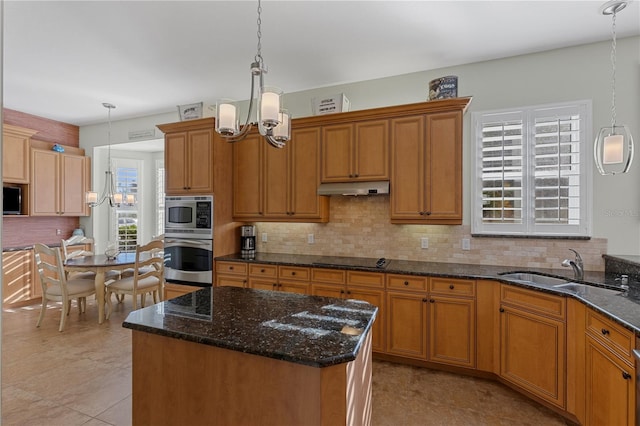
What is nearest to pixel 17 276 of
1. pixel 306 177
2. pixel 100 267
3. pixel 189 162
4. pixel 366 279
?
pixel 100 267

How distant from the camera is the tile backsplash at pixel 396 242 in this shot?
10.7ft

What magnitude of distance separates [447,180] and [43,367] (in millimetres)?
4366

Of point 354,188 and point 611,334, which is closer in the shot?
point 611,334

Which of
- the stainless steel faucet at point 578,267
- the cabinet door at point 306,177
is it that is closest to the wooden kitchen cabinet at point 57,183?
the cabinet door at point 306,177

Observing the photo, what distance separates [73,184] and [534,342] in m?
7.14

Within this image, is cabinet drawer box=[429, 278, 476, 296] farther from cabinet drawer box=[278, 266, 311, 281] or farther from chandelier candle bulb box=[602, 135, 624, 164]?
chandelier candle bulb box=[602, 135, 624, 164]

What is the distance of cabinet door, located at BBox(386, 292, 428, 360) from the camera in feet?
10.4

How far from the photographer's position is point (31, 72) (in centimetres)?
394

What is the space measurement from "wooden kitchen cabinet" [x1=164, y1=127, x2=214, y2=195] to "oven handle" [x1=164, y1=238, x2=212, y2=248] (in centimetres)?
61

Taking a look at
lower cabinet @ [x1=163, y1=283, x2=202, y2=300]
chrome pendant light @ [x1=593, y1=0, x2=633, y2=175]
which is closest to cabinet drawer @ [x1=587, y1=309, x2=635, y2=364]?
chrome pendant light @ [x1=593, y1=0, x2=633, y2=175]

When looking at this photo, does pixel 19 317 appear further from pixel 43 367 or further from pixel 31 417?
pixel 31 417

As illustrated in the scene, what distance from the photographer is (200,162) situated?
13.7 feet

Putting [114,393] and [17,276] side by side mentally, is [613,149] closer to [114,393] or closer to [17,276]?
[114,393]

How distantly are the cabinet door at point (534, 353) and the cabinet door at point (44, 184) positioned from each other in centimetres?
682
